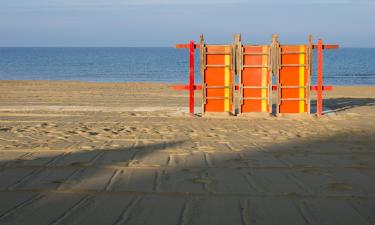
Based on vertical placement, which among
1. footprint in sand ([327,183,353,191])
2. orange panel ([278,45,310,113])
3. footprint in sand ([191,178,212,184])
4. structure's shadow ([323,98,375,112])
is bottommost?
footprint in sand ([327,183,353,191])

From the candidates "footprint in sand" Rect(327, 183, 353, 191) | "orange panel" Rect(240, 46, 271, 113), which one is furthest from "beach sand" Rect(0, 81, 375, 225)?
"orange panel" Rect(240, 46, 271, 113)

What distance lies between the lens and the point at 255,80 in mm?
13750

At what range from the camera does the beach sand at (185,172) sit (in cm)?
482

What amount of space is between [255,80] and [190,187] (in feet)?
27.3

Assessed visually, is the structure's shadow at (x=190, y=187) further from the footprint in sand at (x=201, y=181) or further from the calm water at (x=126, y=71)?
the calm water at (x=126, y=71)

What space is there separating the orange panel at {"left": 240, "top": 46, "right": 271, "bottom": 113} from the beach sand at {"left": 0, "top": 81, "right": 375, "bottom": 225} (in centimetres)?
131

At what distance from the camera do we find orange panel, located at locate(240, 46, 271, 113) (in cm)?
1366

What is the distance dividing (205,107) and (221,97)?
47 cm

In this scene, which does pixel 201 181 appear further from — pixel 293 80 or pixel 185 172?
pixel 293 80

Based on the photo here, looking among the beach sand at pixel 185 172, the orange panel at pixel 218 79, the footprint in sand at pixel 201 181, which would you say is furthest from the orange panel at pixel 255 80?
the footprint in sand at pixel 201 181

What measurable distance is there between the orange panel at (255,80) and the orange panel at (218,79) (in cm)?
33

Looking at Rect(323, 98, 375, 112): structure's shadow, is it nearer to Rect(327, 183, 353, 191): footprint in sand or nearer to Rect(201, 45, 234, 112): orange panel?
Rect(201, 45, 234, 112): orange panel

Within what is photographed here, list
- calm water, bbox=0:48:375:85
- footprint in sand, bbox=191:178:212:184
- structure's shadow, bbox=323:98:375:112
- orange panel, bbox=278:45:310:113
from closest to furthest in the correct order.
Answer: footprint in sand, bbox=191:178:212:184 < orange panel, bbox=278:45:310:113 < structure's shadow, bbox=323:98:375:112 < calm water, bbox=0:48:375:85

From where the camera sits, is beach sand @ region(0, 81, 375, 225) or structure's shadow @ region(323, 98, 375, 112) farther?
structure's shadow @ region(323, 98, 375, 112)
